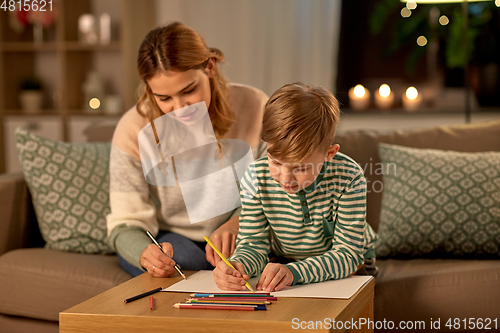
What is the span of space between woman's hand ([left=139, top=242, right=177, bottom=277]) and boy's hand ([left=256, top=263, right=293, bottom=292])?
21 centimetres

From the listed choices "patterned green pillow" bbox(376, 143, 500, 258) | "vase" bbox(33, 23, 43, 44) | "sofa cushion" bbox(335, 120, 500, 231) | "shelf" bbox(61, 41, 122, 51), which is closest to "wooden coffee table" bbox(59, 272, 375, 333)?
"patterned green pillow" bbox(376, 143, 500, 258)

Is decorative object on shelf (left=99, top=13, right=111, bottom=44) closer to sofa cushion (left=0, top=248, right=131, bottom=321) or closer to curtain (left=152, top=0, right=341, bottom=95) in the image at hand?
curtain (left=152, top=0, right=341, bottom=95)

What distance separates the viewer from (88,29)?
9.98 ft

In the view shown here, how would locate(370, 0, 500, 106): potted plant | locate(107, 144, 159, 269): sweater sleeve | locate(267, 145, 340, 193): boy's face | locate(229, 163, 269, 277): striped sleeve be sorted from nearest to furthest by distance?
1. locate(267, 145, 340, 193): boy's face
2. locate(229, 163, 269, 277): striped sleeve
3. locate(107, 144, 159, 269): sweater sleeve
4. locate(370, 0, 500, 106): potted plant

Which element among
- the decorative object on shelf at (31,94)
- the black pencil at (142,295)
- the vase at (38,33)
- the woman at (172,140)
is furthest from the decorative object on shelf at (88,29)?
the black pencil at (142,295)

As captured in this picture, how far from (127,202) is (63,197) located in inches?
14.9

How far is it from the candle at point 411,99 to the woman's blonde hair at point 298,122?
1926 millimetres

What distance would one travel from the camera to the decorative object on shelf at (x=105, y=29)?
3.05 metres

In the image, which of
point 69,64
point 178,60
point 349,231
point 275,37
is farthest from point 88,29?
point 349,231

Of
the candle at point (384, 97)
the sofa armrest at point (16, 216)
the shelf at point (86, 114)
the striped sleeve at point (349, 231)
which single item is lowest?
the sofa armrest at point (16, 216)

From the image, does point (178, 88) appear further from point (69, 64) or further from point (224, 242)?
point (69, 64)

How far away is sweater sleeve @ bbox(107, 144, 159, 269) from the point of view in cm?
131

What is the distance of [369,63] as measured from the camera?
295 cm

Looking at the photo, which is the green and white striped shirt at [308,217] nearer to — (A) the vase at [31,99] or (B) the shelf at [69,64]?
(B) the shelf at [69,64]
